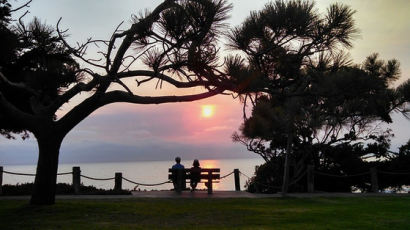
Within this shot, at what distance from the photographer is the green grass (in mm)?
10141

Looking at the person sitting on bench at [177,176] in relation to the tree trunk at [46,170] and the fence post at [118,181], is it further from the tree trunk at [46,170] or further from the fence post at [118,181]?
the tree trunk at [46,170]

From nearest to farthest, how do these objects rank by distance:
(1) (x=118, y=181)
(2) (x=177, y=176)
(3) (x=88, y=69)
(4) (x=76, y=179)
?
(3) (x=88, y=69)
(4) (x=76, y=179)
(2) (x=177, y=176)
(1) (x=118, y=181)

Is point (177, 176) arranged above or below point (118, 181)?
above

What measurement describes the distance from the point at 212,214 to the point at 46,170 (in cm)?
458

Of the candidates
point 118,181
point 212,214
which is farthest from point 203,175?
point 212,214

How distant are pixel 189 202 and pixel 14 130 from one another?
7430 mm

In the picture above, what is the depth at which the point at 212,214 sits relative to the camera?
39.0 ft

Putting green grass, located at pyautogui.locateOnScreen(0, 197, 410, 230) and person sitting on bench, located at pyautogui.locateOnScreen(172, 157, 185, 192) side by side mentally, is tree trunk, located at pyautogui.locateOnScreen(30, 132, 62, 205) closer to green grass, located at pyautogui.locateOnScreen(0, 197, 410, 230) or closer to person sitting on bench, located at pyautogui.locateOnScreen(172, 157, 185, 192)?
green grass, located at pyautogui.locateOnScreen(0, 197, 410, 230)

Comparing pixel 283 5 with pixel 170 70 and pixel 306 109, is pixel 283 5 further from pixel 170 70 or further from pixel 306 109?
pixel 306 109

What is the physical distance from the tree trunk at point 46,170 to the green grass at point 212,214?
35 cm

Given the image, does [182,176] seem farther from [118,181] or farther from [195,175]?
[118,181]

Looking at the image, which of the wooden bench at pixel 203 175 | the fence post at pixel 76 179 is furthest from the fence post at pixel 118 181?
the wooden bench at pixel 203 175

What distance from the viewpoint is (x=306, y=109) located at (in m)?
18.0

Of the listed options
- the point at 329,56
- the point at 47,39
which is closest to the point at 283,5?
the point at 329,56
